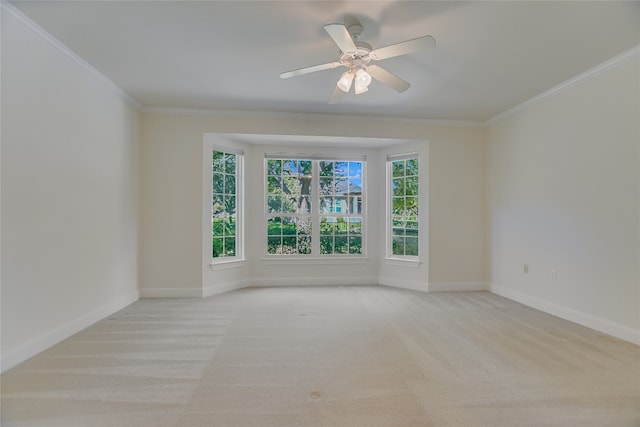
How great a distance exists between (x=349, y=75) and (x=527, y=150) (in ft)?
9.19

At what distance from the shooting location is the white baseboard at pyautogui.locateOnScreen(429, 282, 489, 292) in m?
4.58

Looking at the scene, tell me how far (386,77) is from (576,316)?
3180 millimetres

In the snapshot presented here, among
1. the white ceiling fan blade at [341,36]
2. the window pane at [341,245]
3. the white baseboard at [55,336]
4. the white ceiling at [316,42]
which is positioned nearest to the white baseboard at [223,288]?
the white baseboard at [55,336]

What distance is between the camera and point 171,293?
4184 millimetres

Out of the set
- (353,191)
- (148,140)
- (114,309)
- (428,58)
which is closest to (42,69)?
(148,140)

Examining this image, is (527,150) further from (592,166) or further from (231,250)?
(231,250)

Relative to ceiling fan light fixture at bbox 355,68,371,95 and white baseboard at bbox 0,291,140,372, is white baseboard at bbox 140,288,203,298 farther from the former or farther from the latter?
ceiling fan light fixture at bbox 355,68,371,95

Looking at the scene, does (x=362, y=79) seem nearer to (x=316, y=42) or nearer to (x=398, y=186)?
(x=316, y=42)

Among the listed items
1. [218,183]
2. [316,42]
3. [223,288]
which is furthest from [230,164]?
[316,42]

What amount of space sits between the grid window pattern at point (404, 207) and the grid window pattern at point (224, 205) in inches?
101

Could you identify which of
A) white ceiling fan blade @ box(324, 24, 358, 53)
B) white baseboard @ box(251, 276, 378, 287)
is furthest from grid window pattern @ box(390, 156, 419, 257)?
white ceiling fan blade @ box(324, 24, 358, 53)

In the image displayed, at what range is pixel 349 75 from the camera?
8.35 feet

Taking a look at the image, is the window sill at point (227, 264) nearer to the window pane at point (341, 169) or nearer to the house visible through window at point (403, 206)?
the window pane at point (341, 169)

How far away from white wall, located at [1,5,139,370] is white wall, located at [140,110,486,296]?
48 cm
